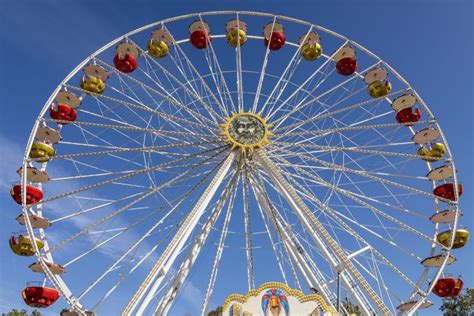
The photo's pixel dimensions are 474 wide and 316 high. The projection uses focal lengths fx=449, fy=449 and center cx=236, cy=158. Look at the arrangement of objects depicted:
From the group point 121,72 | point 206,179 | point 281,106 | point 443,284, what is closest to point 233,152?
point 206,179

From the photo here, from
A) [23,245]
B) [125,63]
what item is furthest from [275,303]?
[125,63]

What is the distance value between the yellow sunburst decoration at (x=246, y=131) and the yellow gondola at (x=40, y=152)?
21.7 feet

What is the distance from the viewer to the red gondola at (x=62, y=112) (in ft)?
58.3

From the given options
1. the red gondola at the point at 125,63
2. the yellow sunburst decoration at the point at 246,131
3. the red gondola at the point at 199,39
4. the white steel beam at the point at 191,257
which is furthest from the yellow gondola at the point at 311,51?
the red gondola at the point at 125,63

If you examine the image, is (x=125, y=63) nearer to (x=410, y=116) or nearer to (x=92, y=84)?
(x=92, y=84)

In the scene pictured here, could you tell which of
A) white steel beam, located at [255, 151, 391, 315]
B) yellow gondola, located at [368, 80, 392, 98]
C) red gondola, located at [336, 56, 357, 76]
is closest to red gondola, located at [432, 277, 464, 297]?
white steel beam, located at [255, 151, 391, 315]

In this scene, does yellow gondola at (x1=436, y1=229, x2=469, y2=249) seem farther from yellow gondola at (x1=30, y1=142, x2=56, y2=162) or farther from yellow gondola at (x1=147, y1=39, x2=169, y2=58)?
yellow gondola at (x1=30, y1=142, x2=56, y2=162)

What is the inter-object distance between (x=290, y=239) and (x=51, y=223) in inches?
350

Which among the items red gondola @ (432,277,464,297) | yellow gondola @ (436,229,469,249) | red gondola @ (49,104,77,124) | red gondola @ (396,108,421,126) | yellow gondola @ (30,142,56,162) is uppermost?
red gondola @ (396,108,421,126)

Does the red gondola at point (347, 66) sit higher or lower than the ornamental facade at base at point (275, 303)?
higher

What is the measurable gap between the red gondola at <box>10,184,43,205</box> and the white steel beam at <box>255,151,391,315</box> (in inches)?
328

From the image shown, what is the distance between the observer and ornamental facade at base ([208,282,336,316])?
41.5 ft

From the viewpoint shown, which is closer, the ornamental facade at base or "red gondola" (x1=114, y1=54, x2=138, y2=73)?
the ornamental facade at base

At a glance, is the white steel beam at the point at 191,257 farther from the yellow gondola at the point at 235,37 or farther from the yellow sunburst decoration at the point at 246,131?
the yellow gondola at the point at 235,37
